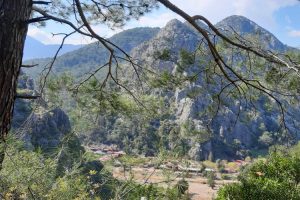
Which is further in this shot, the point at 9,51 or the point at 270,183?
the point at 270,183

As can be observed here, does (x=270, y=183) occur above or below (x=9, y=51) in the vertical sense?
below

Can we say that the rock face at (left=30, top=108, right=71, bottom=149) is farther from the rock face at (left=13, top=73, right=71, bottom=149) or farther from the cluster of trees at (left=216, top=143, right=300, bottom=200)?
the cluster of trees at (left=216, top=143, right=300, bottom=200)

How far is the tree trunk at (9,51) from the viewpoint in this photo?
1.72m

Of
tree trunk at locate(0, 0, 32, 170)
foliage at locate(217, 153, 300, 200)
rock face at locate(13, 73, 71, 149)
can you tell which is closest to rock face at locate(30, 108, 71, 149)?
rock face at locate(13, 73, 71, 149)

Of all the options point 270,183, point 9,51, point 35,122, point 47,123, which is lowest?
point 270,183

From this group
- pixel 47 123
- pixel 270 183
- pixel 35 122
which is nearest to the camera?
pixel 35 122

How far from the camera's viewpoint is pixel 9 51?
1743 mm

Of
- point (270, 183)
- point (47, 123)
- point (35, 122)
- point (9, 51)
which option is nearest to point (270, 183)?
point (270, 183)

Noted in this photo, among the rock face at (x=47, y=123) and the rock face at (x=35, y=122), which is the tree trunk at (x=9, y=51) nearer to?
the rock face at (x=35, y=122)

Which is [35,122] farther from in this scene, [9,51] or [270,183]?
[270,183]

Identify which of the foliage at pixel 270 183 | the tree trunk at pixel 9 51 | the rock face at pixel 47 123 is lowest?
the foliage at pixel 270 183

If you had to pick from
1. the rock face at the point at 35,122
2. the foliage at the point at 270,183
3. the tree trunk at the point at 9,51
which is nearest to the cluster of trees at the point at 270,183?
the foliage at the point at 270,183

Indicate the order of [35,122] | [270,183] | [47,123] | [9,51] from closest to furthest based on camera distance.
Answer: [9,51], [35,122], [270,183], [47,123]

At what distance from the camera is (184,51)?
3314 mm
